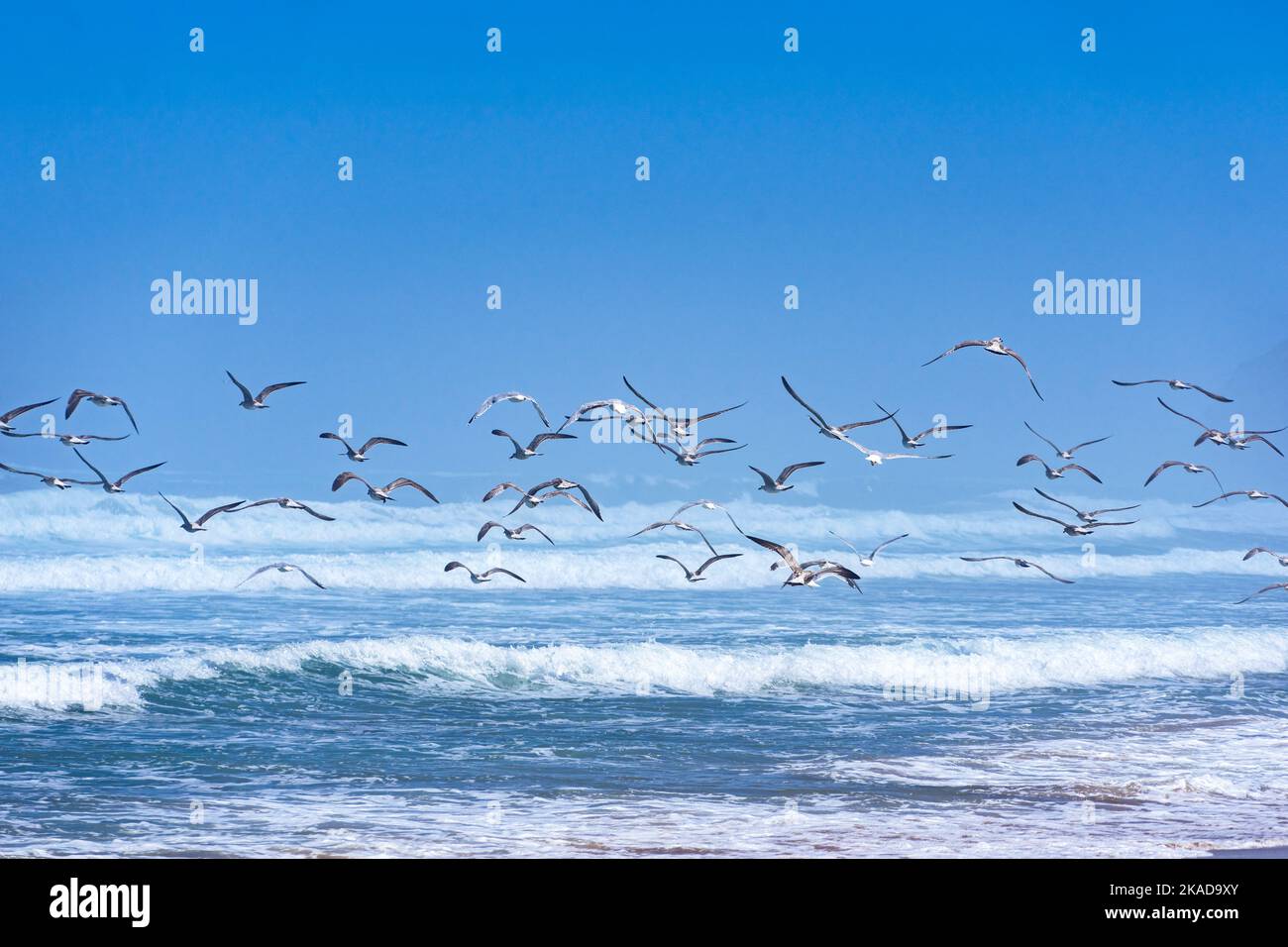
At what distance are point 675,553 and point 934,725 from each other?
→ 23.8 meters

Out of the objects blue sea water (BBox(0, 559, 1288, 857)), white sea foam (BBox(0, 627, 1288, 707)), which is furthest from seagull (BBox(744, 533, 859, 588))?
white sea foam (BBox(0, 627, 1288, 707))

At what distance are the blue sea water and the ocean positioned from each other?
0.19ft

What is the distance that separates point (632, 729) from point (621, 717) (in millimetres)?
818

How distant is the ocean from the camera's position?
35.2 ft

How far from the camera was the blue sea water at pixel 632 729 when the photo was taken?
1066 centimetres

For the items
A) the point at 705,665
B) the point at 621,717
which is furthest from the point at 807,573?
the point at 705,665

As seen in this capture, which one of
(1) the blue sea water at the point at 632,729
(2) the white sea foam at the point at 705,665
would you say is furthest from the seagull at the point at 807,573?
(2) the white sea foam at the point at 705,665

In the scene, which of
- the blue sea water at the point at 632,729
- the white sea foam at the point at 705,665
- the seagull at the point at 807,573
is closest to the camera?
the blue sea water at the point at 632,729

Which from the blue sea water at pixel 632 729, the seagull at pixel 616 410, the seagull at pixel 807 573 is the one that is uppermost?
the seagull at pixel 616 410

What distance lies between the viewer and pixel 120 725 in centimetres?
1521

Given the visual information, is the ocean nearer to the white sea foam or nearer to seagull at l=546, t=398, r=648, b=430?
the white sea foam

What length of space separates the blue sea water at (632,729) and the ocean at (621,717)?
6cm

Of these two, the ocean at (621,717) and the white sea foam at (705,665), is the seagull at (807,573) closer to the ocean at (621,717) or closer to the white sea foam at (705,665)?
the ocean at (621,717)
